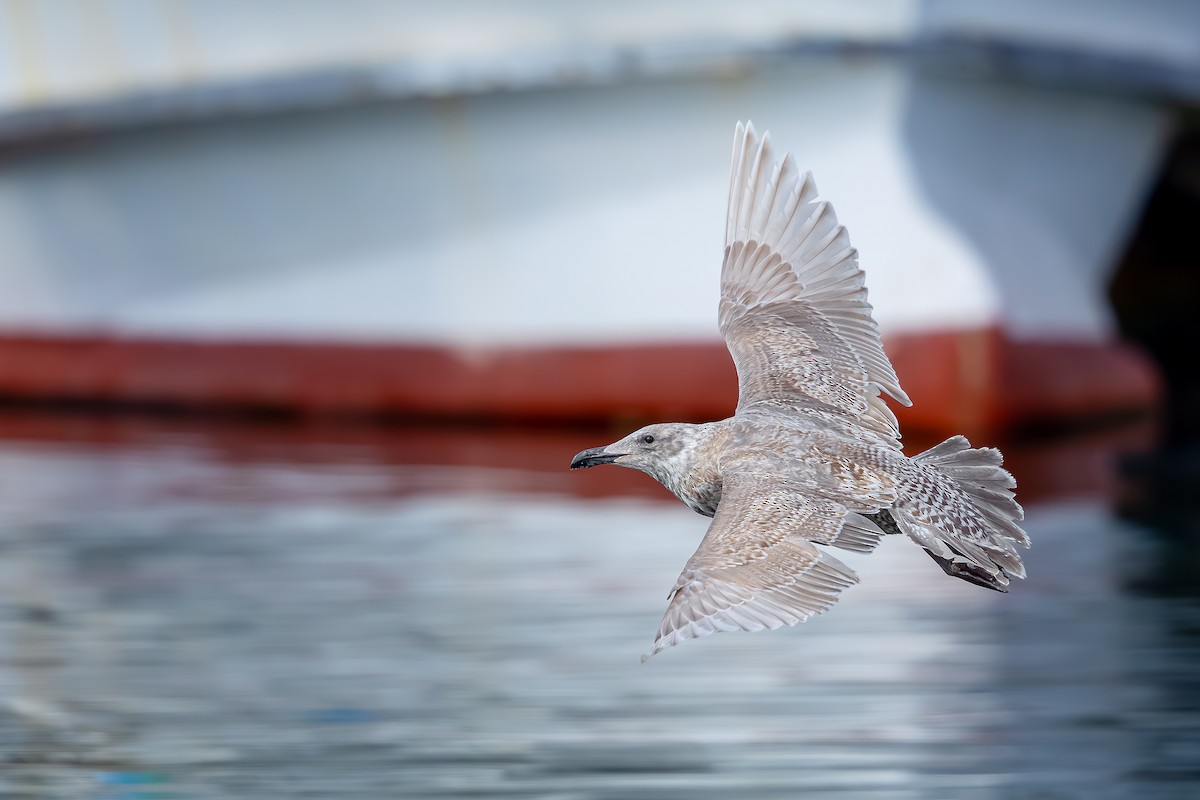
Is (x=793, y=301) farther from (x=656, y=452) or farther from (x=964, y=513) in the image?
(x=964, y=513)

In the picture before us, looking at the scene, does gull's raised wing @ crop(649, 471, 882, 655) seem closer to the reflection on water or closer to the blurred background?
the reflection on water

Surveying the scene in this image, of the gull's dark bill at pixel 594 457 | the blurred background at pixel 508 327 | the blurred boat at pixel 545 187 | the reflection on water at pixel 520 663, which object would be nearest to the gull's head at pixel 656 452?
the gull's dark bill at pixel 594 457

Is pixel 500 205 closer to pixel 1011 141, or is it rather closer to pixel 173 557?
pixel 1011 141

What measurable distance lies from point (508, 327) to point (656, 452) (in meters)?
6.20

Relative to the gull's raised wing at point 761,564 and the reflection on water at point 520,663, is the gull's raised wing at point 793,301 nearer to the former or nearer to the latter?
the gull's raised wing at point 761,564

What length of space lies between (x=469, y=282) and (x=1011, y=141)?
288 cm

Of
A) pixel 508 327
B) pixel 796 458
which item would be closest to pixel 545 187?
pixel 508 327

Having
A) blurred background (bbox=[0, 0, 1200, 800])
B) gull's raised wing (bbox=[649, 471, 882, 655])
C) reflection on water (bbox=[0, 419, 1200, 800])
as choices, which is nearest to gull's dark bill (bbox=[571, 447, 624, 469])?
gull's raised wing (bbox=[649, 471, 882, 655])

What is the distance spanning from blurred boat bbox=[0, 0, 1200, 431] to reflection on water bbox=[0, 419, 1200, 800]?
5.38 feet

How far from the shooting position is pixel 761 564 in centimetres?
356

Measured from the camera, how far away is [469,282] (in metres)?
10.2

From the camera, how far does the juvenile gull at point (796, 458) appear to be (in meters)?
3.54

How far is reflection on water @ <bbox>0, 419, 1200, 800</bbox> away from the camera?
4473 mm

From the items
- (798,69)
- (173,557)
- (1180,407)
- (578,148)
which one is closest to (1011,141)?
(798,69)
